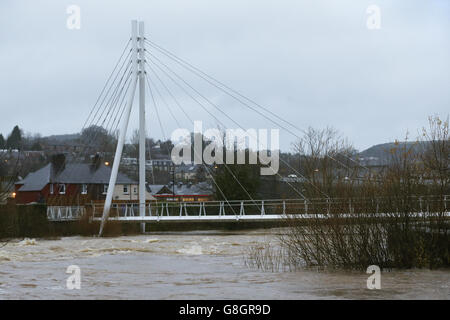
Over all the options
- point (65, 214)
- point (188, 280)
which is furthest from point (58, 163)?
point (188, 280)

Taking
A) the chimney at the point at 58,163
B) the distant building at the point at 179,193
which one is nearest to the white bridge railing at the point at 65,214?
the chimney at the point at 58,163

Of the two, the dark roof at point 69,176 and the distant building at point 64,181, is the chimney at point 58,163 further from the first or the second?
the dark roof at point 69,176

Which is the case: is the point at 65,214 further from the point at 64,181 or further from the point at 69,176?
the point at 69,176

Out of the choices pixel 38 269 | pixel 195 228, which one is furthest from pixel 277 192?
pixel 38 269

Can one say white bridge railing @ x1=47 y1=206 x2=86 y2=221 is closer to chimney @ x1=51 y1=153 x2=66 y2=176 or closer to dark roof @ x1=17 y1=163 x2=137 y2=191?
dark roof @ x1=17 y1=163 x2=137 y2=191

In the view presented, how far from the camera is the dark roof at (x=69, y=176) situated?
64244mm

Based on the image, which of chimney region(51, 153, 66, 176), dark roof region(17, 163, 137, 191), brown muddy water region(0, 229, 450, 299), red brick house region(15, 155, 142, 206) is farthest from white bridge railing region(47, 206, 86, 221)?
chimney region(51, 153, 66, 176)

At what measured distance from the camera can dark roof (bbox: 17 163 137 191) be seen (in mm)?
64244

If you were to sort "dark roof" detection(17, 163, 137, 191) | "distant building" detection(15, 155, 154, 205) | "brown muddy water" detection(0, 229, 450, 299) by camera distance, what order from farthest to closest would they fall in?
"dark roof" detection(17, 163, 137, 191), "distant building" detection(15, 155, 154, 205), "brown muddy water" detection(0, 229, 450, 299)

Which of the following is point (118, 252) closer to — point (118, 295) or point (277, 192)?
point (118, 295)

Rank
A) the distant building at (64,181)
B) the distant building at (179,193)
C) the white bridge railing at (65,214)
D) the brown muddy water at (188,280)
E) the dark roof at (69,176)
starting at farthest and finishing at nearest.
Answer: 1. the distant building at (179,193)
2. the dark roof at (69,176)
3. the distant building at (64,181)
4. the white bridge railing at (65,214)
5. the brown muddy water at (188,280)
